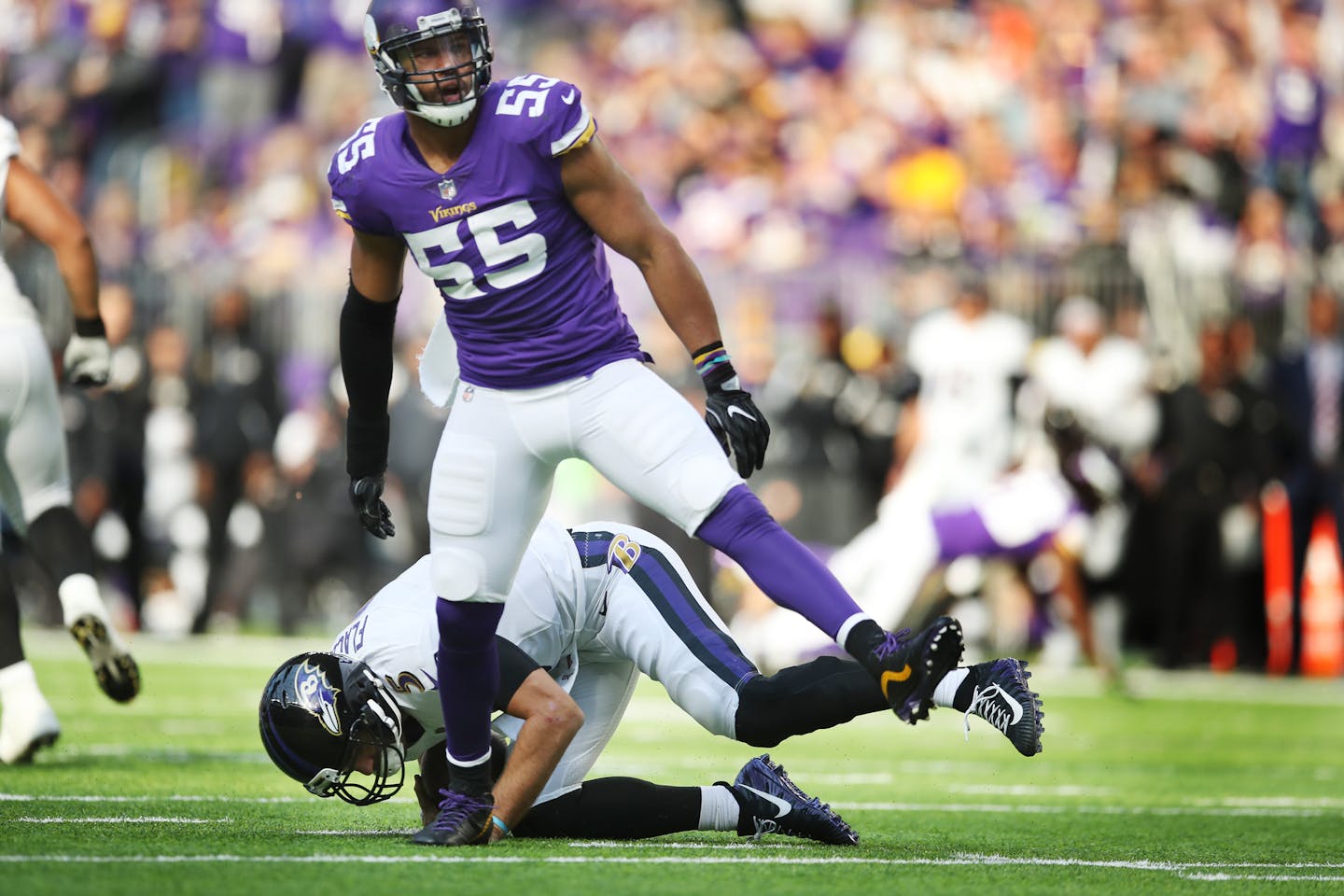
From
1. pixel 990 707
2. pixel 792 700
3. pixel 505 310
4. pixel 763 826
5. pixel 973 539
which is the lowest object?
pixel 973 539

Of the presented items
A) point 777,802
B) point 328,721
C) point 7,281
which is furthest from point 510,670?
point 7,281

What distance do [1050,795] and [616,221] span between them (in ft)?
9.83

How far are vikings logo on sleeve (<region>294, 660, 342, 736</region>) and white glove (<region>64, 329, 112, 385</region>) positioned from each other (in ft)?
7.21

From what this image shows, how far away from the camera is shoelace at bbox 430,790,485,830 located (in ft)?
16.6

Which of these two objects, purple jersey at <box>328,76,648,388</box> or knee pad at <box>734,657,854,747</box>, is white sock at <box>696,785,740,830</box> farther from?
purple jersey at <box>328,76,648,388</box>

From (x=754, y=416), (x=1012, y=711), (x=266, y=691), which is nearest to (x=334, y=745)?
(x=266, y=691)

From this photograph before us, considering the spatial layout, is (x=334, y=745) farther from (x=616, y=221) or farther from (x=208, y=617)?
(x=208, y=617)

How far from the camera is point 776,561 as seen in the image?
474 centimetres

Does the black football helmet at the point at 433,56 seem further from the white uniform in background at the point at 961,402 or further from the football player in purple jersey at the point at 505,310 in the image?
the white uniform in background at the point at 961,402

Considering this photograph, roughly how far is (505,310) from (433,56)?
0.63 meters

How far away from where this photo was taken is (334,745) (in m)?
5.12

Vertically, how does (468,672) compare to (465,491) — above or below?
below

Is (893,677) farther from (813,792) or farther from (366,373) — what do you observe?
(813,792)

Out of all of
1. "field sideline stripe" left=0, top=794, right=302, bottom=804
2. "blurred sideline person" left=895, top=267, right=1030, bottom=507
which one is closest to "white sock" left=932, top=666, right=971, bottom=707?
"field sideline stripe" left=0, top=794, right=302, bottom=804
